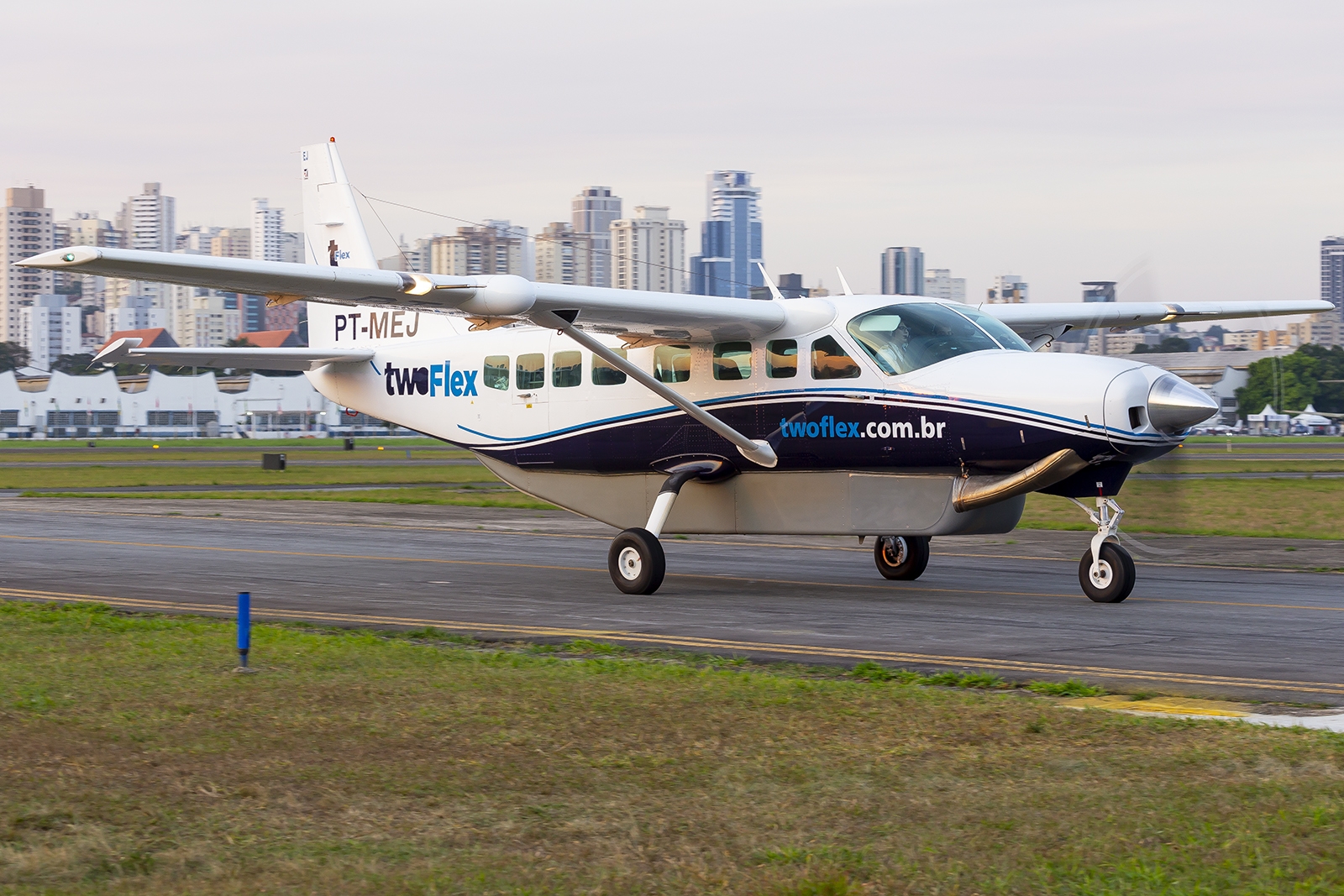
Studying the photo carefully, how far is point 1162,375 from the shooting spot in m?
15.0

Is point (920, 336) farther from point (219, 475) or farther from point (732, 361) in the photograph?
point (219, 475)

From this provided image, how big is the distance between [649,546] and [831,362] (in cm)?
307

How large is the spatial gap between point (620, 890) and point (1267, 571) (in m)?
16.3

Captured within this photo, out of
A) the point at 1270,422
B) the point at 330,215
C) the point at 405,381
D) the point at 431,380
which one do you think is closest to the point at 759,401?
the point at 431,380

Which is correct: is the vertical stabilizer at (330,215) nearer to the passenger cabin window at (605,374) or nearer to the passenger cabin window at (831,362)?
the passenger cabin window at (605,374)

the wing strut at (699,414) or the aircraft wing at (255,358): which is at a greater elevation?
the aircraft wing at (255,358)

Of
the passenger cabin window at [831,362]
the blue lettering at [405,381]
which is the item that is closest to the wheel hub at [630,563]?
the passenger cabin window at [831,362]

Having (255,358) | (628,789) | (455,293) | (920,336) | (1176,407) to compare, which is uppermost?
(455,293)

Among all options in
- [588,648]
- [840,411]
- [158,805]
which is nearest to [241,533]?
[840,411]

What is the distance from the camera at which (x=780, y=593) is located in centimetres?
1716

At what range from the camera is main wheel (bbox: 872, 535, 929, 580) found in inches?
728

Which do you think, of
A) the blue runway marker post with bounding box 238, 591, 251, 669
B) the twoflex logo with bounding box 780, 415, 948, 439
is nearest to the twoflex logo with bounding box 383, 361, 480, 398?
the twoflex logo with bounding box 780, 415, 948, 439

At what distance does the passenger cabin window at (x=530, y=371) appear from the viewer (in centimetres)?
1953

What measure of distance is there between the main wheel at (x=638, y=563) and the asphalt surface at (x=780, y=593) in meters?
0.27
